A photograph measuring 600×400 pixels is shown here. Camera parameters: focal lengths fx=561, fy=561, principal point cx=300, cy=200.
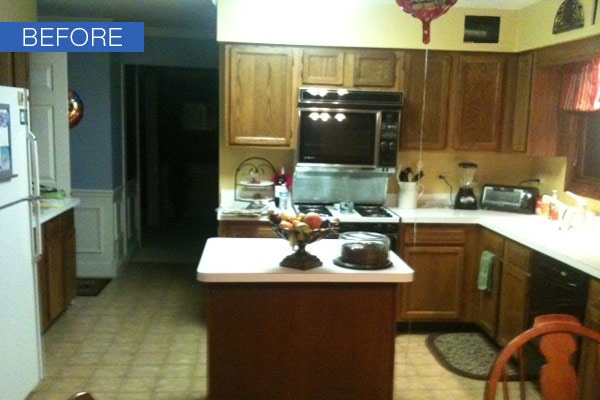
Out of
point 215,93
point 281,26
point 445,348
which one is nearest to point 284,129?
point 281,26

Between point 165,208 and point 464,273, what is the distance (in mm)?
4780

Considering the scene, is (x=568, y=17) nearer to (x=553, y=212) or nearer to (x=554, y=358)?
(x=553, y=212)

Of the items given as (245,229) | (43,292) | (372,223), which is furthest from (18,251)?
(372,223)

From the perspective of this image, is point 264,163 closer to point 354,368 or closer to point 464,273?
point 464,273

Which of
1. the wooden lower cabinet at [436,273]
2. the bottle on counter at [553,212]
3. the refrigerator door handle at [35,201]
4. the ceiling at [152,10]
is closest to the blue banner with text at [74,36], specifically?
the ceiling at [152,10]

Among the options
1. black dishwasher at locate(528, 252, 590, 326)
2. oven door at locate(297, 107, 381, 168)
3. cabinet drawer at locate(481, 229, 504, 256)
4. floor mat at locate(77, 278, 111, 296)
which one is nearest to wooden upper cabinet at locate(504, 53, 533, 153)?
cabinet drawer at locate(481, 229, 504, 256)

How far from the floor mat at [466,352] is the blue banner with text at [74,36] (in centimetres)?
273

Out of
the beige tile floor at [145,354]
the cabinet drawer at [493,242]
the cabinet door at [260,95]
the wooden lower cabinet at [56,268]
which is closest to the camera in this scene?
the beige tile floor at [145,354]

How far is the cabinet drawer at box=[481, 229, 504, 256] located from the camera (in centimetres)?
358

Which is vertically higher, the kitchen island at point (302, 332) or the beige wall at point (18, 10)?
the beige wall at point (18, 10)

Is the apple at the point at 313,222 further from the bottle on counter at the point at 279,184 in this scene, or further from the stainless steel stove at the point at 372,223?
the bottle on counter at the point at 279,184

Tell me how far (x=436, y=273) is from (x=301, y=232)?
6.07ft

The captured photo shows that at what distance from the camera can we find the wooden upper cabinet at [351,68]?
3988 millimetres

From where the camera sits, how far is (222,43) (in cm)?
398
